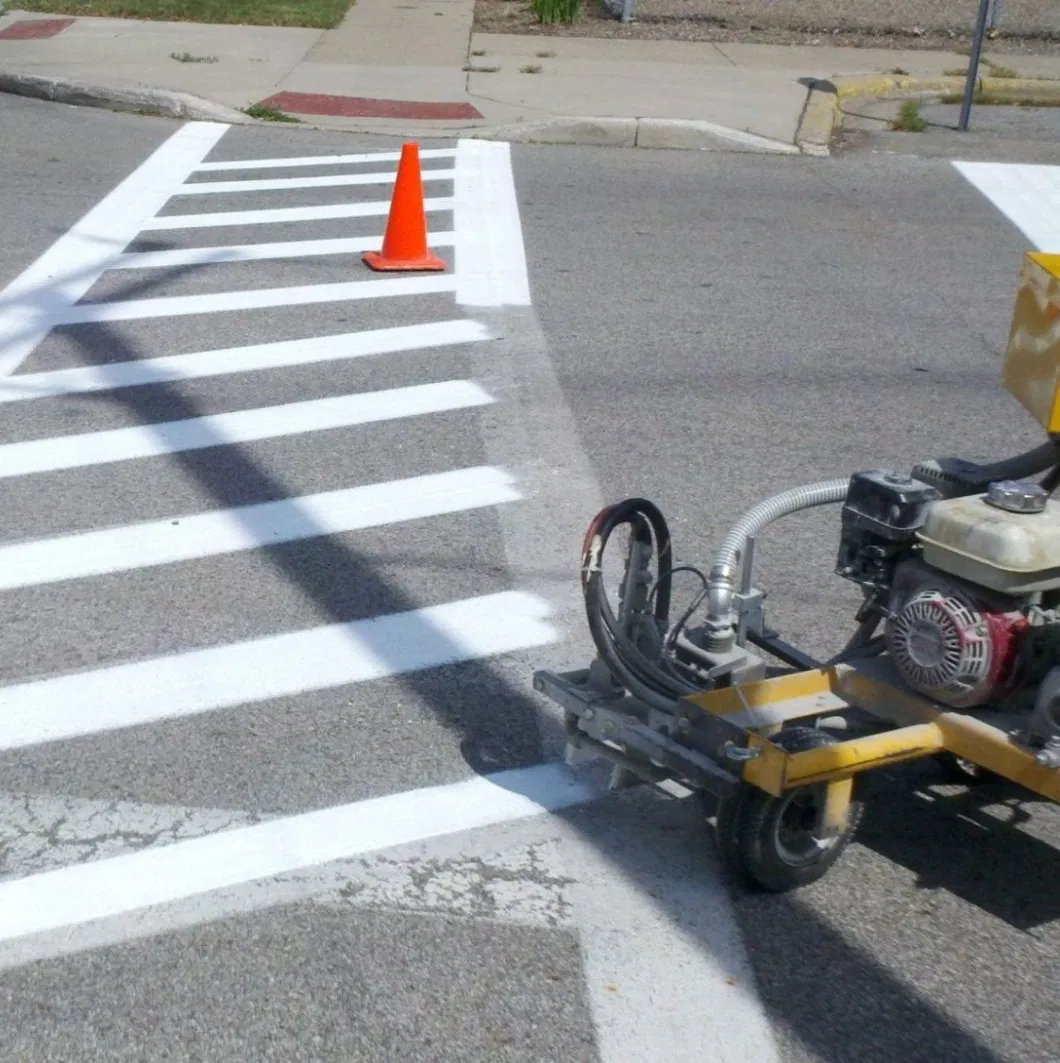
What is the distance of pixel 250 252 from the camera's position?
9.56 meters

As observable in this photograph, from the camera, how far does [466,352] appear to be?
777cm

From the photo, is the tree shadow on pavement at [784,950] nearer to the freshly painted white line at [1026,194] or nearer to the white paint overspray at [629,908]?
the white paint overspray at [629,908]

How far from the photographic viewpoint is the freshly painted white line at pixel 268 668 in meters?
4.43

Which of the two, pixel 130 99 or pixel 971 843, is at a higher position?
pixel 971 843

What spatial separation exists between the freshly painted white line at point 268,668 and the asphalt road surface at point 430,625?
0.05 feet

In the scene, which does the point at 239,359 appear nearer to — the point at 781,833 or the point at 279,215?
the point at 279,215

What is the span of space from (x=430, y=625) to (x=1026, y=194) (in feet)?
27.2

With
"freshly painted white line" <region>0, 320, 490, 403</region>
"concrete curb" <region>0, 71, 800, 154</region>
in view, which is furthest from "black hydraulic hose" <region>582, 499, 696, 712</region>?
"concrete curb" <region>0, 71, 800, 154</region>

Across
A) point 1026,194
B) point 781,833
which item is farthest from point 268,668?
point 1026,194

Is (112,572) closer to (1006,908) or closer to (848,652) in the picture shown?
(848,652)

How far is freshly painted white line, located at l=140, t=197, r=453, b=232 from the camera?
10172mm

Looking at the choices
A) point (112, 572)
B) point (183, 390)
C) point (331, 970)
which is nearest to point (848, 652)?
point (331, 970)

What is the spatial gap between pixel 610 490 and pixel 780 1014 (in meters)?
3.03

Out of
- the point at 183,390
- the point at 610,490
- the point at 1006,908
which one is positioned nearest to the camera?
the point at 1006,908
